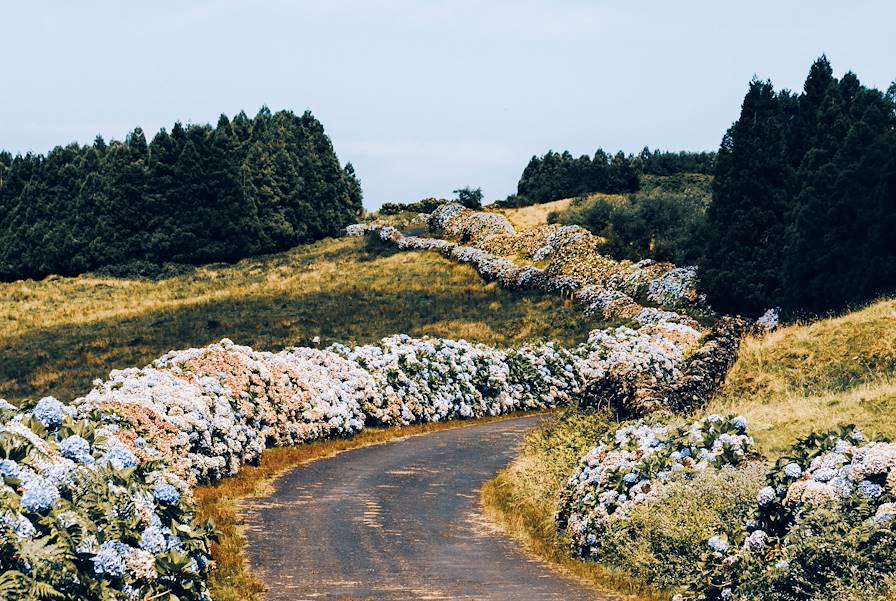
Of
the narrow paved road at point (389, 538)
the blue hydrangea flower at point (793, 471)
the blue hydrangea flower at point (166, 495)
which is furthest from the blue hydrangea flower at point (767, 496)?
the blue hydrangea flower at point (166, 495)

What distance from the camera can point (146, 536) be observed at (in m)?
9.77

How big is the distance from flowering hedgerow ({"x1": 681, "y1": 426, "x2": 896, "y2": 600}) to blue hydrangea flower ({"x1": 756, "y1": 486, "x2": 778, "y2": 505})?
0.01 meters

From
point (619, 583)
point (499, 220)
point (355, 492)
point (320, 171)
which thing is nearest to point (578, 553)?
point (619, 583)

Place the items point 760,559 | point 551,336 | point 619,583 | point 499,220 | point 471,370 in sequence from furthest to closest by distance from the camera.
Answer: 1. point 499,220
2. point 551,336
3. point 471,370
4. point 619,583
5. point 760,559

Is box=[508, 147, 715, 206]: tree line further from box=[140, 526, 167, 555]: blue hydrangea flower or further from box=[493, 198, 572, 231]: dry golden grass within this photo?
box=[140, 526, 167, 555]: blue hydrangea flower

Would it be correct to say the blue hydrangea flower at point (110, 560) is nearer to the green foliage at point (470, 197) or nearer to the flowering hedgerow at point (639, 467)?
the flowering hedgerow at point (639, 467)

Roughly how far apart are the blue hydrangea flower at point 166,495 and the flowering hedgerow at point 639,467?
632 centimetres

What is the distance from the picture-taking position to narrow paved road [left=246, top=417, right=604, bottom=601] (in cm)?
1233

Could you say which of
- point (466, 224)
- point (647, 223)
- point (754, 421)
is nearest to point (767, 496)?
point (754, 421)

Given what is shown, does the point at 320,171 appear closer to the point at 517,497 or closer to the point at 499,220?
the point at 499,220

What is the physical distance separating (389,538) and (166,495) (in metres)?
5.25

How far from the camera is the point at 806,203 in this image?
37.2 metres

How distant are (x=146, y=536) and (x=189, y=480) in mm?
9218

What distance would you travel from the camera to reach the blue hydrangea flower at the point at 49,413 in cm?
1039
